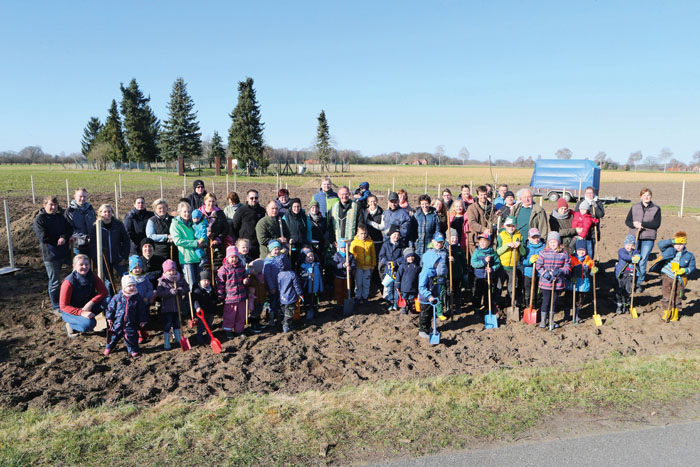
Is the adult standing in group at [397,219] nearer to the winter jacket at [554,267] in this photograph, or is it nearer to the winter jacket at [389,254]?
the winter jacket at [389,254]

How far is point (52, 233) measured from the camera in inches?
304

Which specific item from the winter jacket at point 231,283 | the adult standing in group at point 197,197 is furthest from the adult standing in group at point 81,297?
the adult standing in group at point 197,197

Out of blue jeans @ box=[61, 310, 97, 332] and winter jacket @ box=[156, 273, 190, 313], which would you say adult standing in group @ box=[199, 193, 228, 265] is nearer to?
winter jacket @ box=[156, 273, 190, 313]

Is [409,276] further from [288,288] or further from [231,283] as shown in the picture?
[231,283]

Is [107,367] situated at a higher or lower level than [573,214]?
lower

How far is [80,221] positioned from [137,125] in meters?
56.6

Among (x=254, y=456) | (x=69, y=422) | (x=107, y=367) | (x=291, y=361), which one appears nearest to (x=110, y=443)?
(x=69, y=422)

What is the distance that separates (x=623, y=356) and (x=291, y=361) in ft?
15.3

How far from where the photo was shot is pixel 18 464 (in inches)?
160

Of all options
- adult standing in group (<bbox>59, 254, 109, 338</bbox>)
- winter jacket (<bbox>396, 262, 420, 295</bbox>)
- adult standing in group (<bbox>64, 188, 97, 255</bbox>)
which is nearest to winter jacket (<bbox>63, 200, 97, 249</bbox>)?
adult standing in group (<bbox>64, 188, 97, 255</bbox>)

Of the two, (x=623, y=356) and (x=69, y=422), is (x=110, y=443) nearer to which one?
(x=69, y=422)

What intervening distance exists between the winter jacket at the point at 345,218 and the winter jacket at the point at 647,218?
5166mm

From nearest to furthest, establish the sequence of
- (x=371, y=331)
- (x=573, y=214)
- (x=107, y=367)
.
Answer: (x=107, y=367), (x=371, y=331), (x=573, y=214)

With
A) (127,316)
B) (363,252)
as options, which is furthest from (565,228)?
(127,316)
